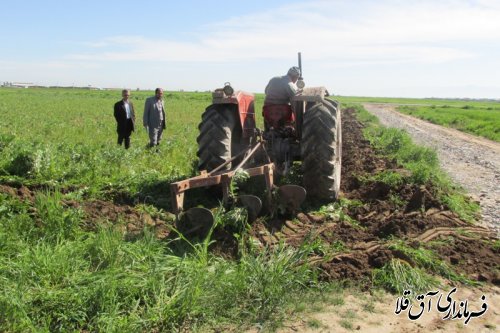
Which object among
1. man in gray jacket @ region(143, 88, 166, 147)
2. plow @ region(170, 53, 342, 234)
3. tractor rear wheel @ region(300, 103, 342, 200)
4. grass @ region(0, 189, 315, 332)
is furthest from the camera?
man in gray jacket @ region(143, 88, 166, 147)

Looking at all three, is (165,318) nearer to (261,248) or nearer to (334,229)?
(261,248)

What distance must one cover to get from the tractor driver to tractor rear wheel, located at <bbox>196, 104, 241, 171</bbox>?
2.56 feet

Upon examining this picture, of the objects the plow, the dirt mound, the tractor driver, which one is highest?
the tractor driver

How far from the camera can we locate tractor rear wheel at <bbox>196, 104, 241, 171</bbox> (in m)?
6.08

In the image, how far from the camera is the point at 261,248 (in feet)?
15.6

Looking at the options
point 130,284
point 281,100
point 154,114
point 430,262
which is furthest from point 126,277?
point 154,114

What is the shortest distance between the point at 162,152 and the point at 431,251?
Answer: 21.1 feet

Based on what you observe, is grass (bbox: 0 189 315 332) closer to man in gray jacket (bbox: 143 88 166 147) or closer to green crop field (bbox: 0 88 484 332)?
green crop field (bbox: 0 88 484 332)

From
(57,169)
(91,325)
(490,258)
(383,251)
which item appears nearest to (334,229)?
(383,251)

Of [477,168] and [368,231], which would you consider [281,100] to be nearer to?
[368,231]

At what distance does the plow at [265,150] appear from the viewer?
5.00 meters

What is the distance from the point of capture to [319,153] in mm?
6078

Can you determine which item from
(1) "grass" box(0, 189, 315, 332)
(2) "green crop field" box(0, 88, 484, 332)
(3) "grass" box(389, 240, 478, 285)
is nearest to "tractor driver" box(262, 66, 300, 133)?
(2) "green crop field" box(0, 88, 484, 332)

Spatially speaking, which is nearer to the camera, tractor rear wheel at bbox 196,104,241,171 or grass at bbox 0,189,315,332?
grass at bbox 0,189,315,332
